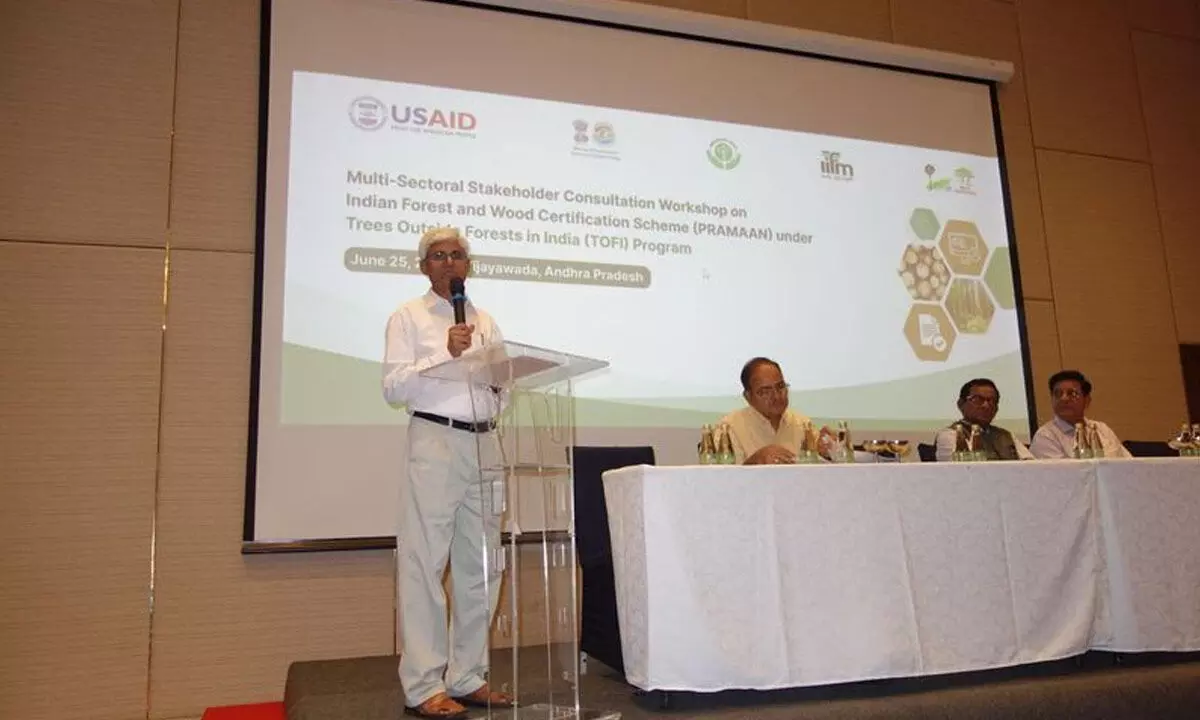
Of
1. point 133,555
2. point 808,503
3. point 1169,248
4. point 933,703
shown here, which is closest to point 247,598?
point 133,555

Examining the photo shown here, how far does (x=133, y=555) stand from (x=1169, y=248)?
5794 millimetres

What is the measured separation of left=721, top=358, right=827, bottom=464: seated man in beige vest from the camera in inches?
124

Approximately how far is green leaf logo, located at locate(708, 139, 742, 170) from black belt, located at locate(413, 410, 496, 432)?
2235 mm

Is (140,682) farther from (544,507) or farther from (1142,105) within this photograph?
(1142,105)

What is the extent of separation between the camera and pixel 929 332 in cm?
442

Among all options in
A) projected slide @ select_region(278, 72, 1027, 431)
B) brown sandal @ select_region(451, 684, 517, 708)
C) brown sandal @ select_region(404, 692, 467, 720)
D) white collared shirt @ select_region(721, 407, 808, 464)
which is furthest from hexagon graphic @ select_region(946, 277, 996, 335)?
brown sandal @ select_region(404, 692, 467, 720)

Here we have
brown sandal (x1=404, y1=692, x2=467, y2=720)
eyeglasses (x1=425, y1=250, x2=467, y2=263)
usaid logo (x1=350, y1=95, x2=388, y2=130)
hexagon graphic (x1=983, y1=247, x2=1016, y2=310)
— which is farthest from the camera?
hexagon graphic (x1=983, y1=247, x2=1016, y2=310)

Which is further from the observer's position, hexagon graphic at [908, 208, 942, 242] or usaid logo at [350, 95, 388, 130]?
hexagon graphic at [908, 208, 942, 242]

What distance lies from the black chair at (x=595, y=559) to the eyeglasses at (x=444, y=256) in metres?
0.83

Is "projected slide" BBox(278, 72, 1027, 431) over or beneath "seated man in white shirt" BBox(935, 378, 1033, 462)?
over

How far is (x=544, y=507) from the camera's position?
2.27 m

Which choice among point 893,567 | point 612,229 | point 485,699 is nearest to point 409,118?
point 612,229

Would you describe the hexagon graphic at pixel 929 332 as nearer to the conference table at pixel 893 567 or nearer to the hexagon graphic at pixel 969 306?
the hexagon graphic at pixel 969 306

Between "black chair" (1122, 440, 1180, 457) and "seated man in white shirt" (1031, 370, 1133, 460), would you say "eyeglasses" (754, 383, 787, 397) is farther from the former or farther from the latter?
"black chair" (1122, 440, 1180, 457)
